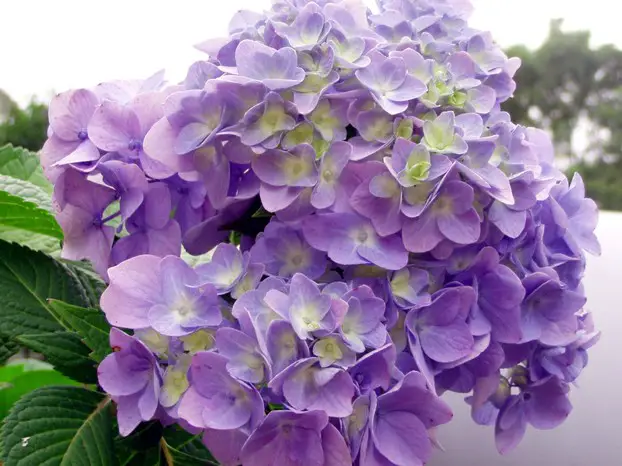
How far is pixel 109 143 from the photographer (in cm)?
44

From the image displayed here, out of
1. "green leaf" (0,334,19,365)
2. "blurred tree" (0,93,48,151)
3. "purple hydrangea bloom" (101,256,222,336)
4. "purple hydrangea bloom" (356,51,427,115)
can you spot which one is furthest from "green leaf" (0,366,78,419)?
"blurred tree" (0,93,48,151)

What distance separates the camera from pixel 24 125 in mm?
2156

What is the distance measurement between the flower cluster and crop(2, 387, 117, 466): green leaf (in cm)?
9

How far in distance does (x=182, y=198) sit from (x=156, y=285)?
3.1 inches

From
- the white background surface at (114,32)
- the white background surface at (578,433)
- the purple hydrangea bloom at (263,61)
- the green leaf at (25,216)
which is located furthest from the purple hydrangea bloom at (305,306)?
the white background surface at (114,32)

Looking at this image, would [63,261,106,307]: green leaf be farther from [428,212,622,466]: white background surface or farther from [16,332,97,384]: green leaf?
[428,212,622,466]: white background surface

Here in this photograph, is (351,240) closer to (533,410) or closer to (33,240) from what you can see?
(533,410)

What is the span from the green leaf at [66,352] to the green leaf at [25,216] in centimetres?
9

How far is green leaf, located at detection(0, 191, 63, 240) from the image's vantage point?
54cm

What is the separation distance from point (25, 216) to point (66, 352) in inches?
4.8

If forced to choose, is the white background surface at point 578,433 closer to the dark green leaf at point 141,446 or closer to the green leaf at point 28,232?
the dark green leaf at point 141,446

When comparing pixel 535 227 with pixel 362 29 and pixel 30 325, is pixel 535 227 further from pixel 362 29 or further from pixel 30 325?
pixel 30 325

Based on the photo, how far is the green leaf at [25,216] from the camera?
539 mm

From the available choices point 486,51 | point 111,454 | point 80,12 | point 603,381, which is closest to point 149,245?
point 111,454
